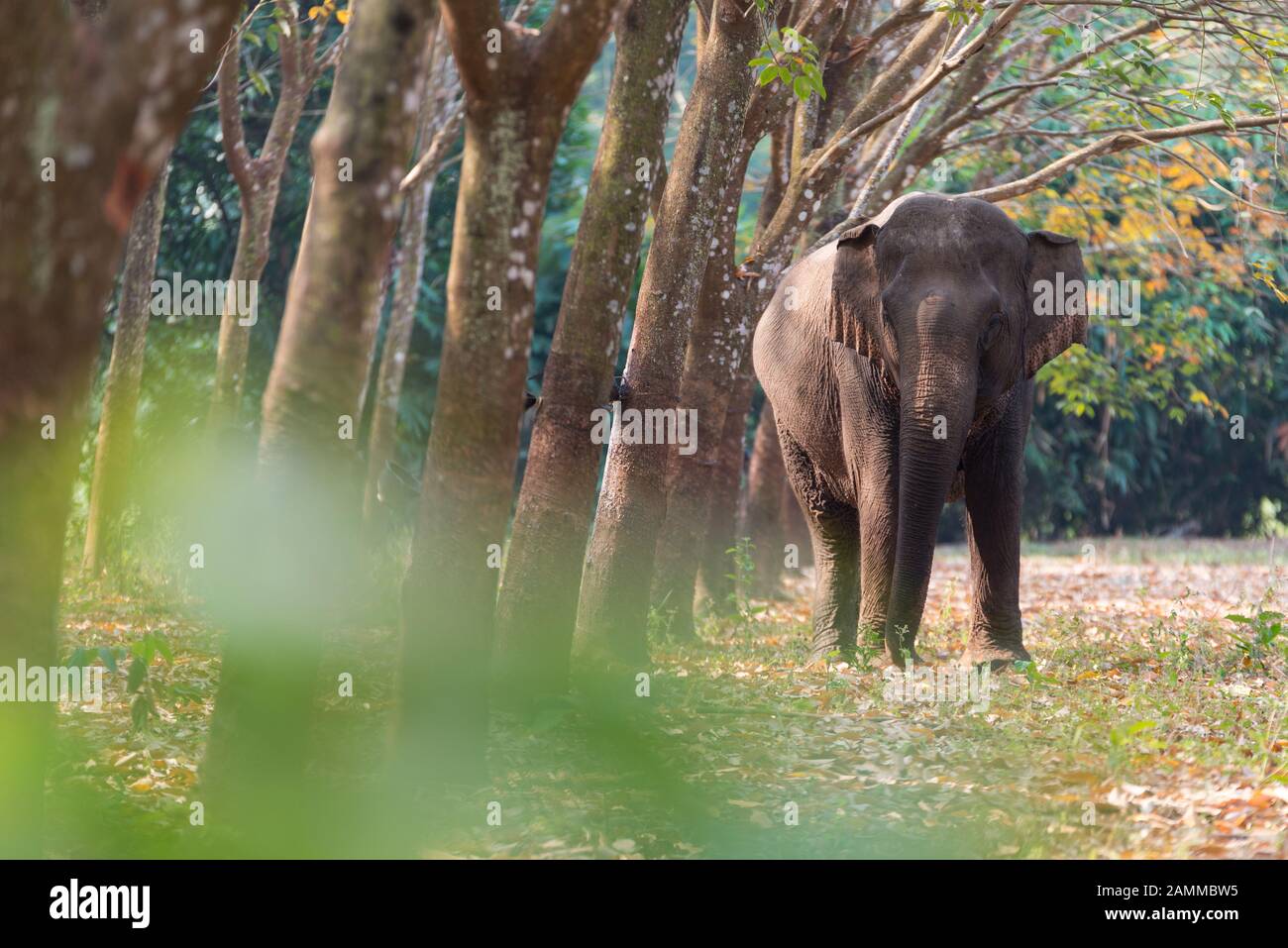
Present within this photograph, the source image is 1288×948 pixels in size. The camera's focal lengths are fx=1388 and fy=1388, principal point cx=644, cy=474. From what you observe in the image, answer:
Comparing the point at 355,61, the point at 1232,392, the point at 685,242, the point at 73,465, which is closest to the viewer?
the point at 73,465

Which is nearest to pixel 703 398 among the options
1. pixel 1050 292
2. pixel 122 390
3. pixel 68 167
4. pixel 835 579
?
pixel 835 579

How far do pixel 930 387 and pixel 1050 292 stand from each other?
1.39 m

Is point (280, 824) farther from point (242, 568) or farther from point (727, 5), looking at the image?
point (727, 5)

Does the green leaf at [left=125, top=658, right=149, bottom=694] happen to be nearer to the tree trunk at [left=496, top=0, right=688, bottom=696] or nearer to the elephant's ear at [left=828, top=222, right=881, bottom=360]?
the tree trunk at [left=496, top=0, right=688, bottom=696]

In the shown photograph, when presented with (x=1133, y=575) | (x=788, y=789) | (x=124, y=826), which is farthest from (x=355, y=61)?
(x=1133, y=575)

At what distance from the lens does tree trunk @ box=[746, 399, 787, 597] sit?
15664mm

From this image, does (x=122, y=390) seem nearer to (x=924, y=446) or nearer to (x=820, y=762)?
(x=924, y=446)

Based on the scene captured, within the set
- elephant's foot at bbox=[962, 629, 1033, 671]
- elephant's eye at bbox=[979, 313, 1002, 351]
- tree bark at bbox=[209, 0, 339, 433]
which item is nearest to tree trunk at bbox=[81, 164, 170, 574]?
tree bark at bbox=[209, 0, 339, 433]

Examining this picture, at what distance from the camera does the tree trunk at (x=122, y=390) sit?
12.0 meters

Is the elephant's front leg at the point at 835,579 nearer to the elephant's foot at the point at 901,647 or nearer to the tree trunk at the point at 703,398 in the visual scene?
the tree trunk at the point at 703,398

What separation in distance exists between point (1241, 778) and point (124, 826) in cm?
493

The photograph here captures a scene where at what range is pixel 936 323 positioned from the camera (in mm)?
8930

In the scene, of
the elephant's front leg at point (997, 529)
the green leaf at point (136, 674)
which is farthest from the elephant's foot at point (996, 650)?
the green leaf at point (136, 674)
